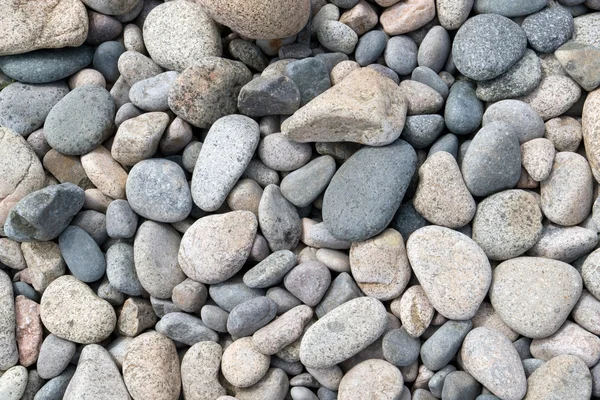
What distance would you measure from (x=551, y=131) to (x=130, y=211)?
5.66 feet

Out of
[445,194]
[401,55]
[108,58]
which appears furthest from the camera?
[108,58]

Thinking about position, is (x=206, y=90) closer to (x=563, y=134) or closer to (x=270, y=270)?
(x=270, y=270)

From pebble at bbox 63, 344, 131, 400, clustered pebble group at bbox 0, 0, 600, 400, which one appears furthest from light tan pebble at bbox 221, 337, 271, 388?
pebble at bbox 63, 344, 131, 400

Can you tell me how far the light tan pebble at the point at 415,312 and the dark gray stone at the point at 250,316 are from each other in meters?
0.49

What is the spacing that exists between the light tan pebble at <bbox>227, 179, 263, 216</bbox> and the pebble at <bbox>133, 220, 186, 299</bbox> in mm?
304

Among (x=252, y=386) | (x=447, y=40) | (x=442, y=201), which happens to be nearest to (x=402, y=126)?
(x=442, y=201)

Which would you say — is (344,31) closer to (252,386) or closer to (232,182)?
(232,182)

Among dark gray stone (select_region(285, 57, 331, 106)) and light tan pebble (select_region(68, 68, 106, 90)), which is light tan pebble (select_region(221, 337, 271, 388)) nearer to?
dark gray stone (select_region(285, 57, 331, 106))

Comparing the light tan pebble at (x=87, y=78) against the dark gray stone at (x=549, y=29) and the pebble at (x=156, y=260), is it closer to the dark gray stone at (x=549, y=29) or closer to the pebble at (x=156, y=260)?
the pebble at (x=156, y=260)

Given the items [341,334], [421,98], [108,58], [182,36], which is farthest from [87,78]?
[341,334]

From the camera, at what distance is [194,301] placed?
2234mm

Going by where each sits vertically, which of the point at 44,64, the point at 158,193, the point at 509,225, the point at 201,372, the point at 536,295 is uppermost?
the point at 44,64

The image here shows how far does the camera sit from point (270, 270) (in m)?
2.17

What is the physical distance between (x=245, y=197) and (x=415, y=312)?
31.6 inches
